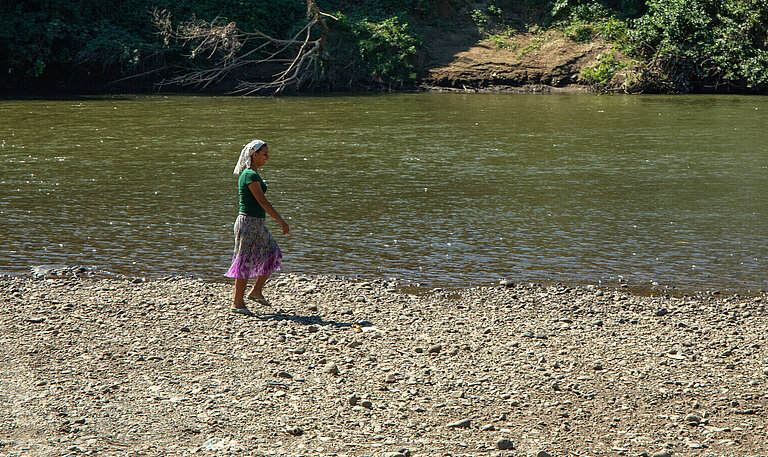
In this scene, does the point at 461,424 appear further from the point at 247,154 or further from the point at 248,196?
the point at 247,154

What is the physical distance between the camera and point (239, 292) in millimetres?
7613

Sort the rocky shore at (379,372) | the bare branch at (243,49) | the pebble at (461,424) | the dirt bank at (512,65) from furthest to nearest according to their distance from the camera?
the dirt bank at (512,65) → the bare branch at (243,49) → the pebble at (461,424) → the rocky shore at (379,372)

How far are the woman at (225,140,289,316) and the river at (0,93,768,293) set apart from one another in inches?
55.3

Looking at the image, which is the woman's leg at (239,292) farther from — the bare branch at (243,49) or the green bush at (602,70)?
the green bush at (602,70)

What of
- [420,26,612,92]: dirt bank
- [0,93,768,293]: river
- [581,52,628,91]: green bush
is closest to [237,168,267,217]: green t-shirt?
[0,93,768,293]: river

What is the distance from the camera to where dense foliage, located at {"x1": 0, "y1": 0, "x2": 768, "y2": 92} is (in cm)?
2803

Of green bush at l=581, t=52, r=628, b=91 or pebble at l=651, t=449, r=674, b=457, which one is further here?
green bush at l=581, t=52, r=628, b=91

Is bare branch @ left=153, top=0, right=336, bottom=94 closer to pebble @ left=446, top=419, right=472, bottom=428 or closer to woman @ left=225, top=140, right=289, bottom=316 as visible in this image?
woman @ left=225, top=140, right=289, bottom=316

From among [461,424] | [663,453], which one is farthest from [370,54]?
[663,453]

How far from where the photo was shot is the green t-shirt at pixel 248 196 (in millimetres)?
7487

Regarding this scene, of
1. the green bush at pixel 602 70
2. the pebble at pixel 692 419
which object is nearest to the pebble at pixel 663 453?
the pebble at pixel 692 419

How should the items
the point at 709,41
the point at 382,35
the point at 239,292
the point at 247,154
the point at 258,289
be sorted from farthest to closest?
the point at 382,35, the point at 709,41, the point at 258,289, the point at 239,292, the point at 247,154

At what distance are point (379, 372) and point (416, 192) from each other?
294 inches

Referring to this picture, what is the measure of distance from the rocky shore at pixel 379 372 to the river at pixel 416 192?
100 cm
